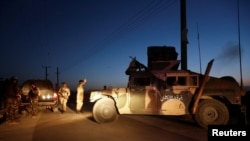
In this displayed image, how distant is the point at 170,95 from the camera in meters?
13.2

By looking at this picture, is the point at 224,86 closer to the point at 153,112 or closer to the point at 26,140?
the point at 153,112

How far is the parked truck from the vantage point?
502 inches

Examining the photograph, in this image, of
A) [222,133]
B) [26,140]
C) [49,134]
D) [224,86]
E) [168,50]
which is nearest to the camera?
[222,133]

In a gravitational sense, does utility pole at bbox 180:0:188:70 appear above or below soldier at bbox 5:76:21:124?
above

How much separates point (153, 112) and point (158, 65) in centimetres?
208

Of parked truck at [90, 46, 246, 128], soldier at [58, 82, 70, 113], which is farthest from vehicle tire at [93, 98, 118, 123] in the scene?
soldier at [58, 82, 70, 113]

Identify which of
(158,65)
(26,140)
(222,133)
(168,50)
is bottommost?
(26,140)

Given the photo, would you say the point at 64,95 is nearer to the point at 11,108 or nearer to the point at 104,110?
the point at 11,108

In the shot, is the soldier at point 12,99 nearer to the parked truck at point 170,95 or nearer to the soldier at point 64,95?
the parked truck at point 170,95

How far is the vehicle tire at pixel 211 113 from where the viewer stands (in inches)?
497

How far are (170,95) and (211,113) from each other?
5.34 ft

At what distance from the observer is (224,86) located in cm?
1277

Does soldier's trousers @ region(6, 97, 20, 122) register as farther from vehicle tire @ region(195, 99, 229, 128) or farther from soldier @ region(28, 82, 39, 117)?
vehicle tire @ region(195, 99, 229, 128)

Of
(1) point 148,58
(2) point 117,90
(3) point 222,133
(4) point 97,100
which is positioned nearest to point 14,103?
(4) point 97,100
